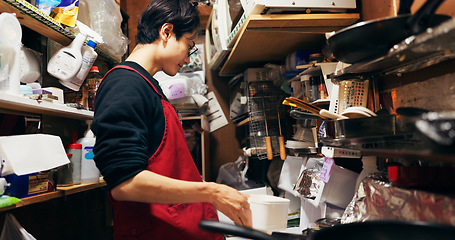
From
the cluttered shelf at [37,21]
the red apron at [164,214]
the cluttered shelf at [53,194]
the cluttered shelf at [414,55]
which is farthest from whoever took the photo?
the cluttered shelf at [37,21]

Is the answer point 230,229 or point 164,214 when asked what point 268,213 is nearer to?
point 164,214

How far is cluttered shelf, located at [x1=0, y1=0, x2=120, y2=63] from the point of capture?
135 cm

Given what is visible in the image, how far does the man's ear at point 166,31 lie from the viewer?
138 centimetres

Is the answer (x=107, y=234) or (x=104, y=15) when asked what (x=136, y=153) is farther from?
(x=107, y=234)

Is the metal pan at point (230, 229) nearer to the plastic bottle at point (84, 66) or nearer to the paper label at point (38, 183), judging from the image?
the paper label at point (38, 183)

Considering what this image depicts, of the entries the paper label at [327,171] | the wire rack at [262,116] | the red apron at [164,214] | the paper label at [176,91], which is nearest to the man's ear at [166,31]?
the red apron at [164,214]

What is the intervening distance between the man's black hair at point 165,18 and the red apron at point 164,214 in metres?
0.29

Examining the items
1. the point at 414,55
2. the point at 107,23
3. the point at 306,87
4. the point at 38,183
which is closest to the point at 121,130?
the point at 38,183

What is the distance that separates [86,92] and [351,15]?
166 centimetres

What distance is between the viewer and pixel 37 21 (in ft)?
5.04

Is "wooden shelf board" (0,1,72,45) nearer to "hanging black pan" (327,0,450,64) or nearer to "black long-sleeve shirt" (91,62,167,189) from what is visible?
"black long-sleeve shirt" (91,62,167,189)

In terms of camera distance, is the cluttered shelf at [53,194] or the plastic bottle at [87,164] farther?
the plastic bottle at [87,164]

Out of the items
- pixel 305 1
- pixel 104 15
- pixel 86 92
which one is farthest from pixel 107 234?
pixel 305 1

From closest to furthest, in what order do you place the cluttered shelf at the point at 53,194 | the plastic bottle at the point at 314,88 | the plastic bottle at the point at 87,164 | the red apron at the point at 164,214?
the red apron at the point at 164,214 < the cluttered shelf at the point at 53,194 < the plastic bottle at the point at 314,88 < the plastic bottle at the point at 87,164
